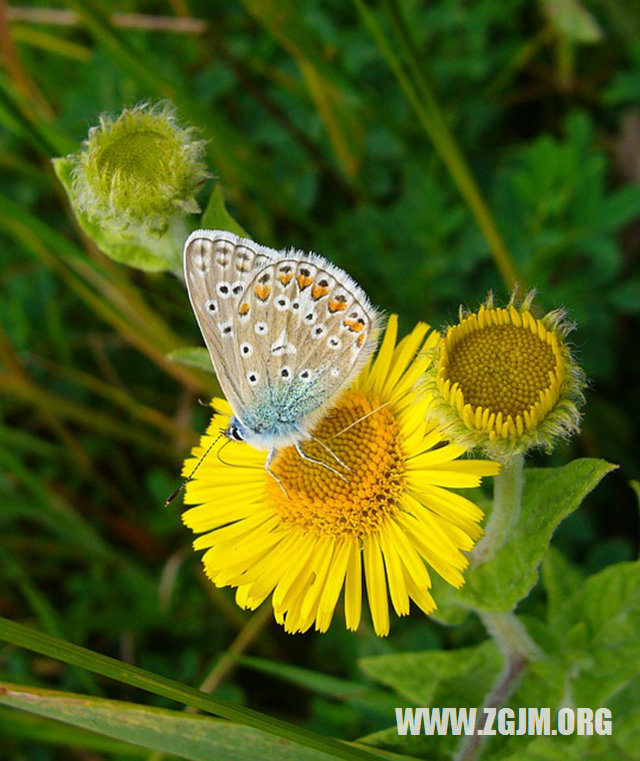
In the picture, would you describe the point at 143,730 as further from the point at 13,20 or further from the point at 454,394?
the point at 13,20

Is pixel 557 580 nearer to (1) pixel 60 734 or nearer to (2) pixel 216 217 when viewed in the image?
(2) pixel 216 217

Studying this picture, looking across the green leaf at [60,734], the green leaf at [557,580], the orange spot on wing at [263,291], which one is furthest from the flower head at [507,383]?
the green leaf at [60,734]

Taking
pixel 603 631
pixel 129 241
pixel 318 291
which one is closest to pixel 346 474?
pixel 318 291

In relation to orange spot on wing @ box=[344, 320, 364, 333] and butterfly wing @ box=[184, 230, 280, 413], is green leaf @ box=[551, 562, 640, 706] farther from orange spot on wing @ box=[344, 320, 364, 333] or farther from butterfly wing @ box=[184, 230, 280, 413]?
butterfly wing @ box=[184, 230, 280, 413]

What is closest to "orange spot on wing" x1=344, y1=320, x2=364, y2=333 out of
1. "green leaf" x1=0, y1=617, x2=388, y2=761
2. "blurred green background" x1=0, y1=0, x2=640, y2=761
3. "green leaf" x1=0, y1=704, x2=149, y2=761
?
"green leaf" x1=0, y1=617, x2=388, y2=761

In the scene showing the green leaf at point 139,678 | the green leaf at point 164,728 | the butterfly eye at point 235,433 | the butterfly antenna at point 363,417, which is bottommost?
the green leaf at point 164,728

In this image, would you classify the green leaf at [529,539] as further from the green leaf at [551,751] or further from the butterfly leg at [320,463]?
the green leaf at [551,751]

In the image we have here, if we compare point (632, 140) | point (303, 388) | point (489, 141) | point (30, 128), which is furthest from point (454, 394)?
point (632, 140)

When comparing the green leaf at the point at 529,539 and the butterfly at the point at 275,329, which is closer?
the green leaf at the point at 529,539
